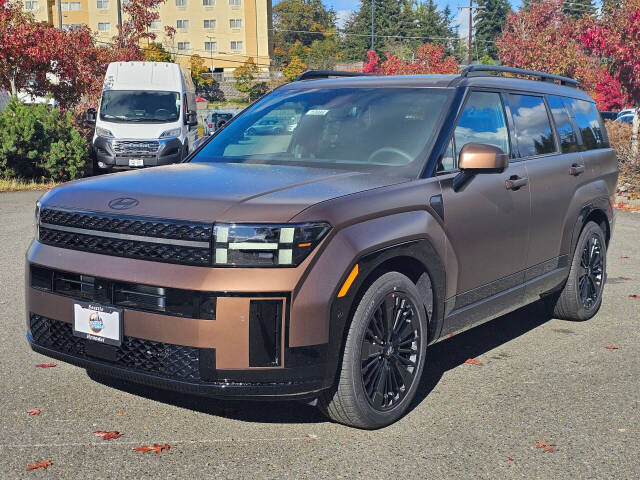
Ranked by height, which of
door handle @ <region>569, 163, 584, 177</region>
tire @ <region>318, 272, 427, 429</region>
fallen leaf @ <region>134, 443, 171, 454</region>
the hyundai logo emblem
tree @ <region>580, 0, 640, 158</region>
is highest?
tree @ <region>580, 0, 640, 158</region>

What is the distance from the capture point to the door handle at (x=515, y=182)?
5.44 metres

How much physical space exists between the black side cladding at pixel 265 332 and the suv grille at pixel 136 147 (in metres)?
15.9

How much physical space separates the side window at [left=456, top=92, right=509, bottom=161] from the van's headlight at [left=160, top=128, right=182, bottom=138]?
14.5 m

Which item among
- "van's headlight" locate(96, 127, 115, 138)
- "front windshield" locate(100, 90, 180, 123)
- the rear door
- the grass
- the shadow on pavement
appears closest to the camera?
the shadow on pavement

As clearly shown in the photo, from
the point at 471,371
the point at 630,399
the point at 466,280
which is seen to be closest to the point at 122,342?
the point at 466,280

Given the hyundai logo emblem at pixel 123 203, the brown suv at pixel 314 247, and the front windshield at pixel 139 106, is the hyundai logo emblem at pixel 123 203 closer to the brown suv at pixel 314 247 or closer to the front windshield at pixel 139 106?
the brown suv at pixel 314 247

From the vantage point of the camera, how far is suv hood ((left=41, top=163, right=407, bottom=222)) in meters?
3.95

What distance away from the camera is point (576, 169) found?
6492mm

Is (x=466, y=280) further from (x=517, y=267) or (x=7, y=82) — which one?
(x=7, y=82)

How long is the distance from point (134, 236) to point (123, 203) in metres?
0.25

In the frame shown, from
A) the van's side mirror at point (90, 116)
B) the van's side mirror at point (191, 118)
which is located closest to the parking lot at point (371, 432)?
the van's side mirror at point (90, 116)

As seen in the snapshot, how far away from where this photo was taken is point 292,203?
4.00 meters

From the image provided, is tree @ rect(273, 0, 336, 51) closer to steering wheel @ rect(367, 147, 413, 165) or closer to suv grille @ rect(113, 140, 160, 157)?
suv grille @ rect(113, 140, 160, 157)

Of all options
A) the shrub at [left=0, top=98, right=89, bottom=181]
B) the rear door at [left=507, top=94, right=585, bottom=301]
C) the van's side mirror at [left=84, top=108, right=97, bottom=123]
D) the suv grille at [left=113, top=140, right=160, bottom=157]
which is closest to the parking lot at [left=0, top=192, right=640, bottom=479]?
the rear door at [left=507, top=94, right=585, bottom=301]
